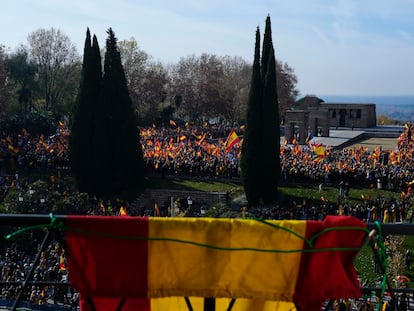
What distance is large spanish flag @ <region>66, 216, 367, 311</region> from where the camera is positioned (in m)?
2.33

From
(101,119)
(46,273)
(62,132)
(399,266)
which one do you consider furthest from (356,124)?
(46,273)

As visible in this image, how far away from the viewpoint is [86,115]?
25297 millimetres

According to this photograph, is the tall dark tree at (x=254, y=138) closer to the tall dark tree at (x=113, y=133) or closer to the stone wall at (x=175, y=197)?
the stone wall at (x=175, y=197)

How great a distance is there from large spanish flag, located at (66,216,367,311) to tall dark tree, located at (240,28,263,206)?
2127cm

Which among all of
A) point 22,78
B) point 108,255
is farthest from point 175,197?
point 22,78

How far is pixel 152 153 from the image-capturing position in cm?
3022

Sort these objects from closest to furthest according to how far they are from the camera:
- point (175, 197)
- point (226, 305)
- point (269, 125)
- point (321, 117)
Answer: point (226, 305)
point (269, 125)
point (175, 197)
point (321, 117)

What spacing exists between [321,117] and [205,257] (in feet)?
141

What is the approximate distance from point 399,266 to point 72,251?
14.3 metres

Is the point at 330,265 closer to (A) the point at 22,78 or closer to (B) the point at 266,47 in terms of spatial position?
(B) the point at 266,47

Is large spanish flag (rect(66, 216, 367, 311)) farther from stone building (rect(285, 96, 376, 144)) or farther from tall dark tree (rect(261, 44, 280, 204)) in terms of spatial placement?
stone building (rect(285, 96, 376, 144))

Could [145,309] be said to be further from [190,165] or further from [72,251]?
[190,165]

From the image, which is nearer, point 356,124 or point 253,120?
point 253,120

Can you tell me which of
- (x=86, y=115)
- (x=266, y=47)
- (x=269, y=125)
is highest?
(x=266, y=47)
